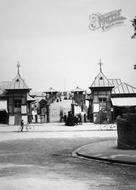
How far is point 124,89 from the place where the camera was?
156 ft

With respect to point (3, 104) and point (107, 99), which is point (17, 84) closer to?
point (3, 104)

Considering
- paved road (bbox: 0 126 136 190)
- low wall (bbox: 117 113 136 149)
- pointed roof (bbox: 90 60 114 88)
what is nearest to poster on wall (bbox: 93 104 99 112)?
pointed roof (bbox: 90 60 114 88)

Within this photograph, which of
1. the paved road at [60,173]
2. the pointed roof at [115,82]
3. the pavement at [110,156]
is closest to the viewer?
the paved road at [60,173]

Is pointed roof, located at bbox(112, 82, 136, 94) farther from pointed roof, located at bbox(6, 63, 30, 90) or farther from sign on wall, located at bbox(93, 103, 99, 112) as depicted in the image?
pointed roof, located at bbox(6, 63, 30, 90)

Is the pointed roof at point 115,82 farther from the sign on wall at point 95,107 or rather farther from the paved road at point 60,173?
the paved road at point 60,173

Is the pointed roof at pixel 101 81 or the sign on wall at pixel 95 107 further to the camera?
the pointed roof at pixel 101 81

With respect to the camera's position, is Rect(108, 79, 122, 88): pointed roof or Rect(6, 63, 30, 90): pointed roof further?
Rect(108, 79, 122, 88): pointed roof

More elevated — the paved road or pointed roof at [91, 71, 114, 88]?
pointed roof at [91, 71, 114, 88]

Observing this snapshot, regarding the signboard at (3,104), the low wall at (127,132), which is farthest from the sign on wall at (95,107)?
the low wall at (127,132)

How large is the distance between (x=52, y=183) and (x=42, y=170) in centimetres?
198

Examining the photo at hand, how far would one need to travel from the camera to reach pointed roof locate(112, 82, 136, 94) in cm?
4664

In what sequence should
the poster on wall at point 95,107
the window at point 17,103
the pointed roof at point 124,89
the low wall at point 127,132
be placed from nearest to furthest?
1. the low wall at point 127,132
2. the poster on wall at point 95,107
3. the window at point 17,103
4. the pointed roof at point 124,89

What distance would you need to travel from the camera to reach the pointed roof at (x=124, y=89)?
46.6 meters

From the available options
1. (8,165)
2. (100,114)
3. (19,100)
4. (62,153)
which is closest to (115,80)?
(100,114)
